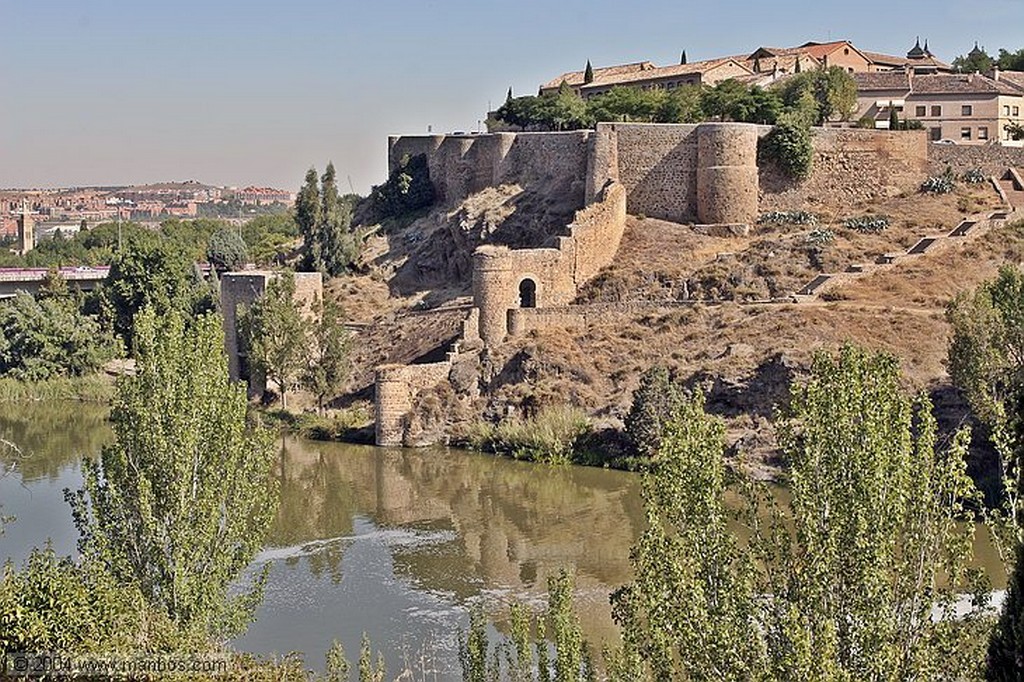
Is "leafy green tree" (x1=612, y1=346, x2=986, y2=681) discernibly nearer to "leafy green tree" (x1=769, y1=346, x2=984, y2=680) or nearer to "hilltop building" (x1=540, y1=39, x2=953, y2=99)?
"leafy green tree" (x1=769, y1=346, x2=984, y2=680)

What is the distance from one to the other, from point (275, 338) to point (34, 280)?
2327 centimetres

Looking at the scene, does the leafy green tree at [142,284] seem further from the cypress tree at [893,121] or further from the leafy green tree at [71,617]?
the leafy green tree at [71,617]

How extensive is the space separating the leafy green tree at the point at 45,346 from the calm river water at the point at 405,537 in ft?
25.9

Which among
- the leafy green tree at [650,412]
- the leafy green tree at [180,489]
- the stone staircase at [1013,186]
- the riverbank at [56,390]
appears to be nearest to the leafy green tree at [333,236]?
the riverbank at [56,390]

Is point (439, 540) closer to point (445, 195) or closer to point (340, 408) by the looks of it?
point (340, 408)

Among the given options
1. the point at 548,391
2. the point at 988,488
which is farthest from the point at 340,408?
the point at 988,488

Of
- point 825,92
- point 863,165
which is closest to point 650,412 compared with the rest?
point 863,165

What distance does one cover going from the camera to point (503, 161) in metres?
42.1

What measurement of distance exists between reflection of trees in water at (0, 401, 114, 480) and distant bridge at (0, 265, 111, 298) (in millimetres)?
13706

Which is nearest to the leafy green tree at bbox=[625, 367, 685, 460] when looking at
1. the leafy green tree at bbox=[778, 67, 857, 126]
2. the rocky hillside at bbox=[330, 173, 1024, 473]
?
the rocky hillside at bbox=[330, 173, 1024, 473]

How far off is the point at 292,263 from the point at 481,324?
38.5ft

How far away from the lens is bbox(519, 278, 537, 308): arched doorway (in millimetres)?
35500

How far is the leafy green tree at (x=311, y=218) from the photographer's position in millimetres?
42312

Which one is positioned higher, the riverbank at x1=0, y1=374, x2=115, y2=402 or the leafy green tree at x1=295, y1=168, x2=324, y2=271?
the leafy green tree at x1=295, y1=168, x2=324, y2=271
